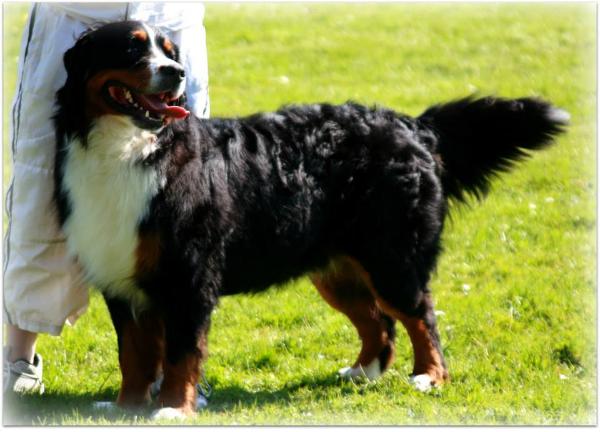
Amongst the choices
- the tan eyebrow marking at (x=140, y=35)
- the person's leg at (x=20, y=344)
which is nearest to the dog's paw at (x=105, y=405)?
the person's leg at (x=20, y=344)

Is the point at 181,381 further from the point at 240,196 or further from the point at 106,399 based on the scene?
the point at 240,196

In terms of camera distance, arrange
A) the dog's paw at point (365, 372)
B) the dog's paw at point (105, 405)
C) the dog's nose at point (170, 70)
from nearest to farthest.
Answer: the dog's nose at point (170, 70), the dog's paw at point (105, 405), the dog's paw at point (365, 372)

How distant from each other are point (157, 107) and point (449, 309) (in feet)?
10.1

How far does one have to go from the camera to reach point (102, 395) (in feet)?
18.5

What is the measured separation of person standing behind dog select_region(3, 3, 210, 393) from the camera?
522cm

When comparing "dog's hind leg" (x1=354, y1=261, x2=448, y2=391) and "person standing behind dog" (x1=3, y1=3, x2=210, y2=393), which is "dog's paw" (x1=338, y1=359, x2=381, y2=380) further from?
"person standing behind dog" (x1=3, y1=3, x2=210, y2=393)

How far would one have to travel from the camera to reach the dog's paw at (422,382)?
565 cm

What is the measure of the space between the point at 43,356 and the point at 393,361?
7.12ft

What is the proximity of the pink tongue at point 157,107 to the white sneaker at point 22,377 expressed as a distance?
188cm

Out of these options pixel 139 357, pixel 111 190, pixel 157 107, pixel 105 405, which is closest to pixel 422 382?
pixel 139 357

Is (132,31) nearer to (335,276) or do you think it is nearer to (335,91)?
(335,276)

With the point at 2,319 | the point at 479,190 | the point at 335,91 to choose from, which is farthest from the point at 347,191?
the point at 335,91

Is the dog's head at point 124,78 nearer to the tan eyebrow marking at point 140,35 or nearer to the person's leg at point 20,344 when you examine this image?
the tan eyebrow marking at point 140,35

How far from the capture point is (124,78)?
4703 millimetres
